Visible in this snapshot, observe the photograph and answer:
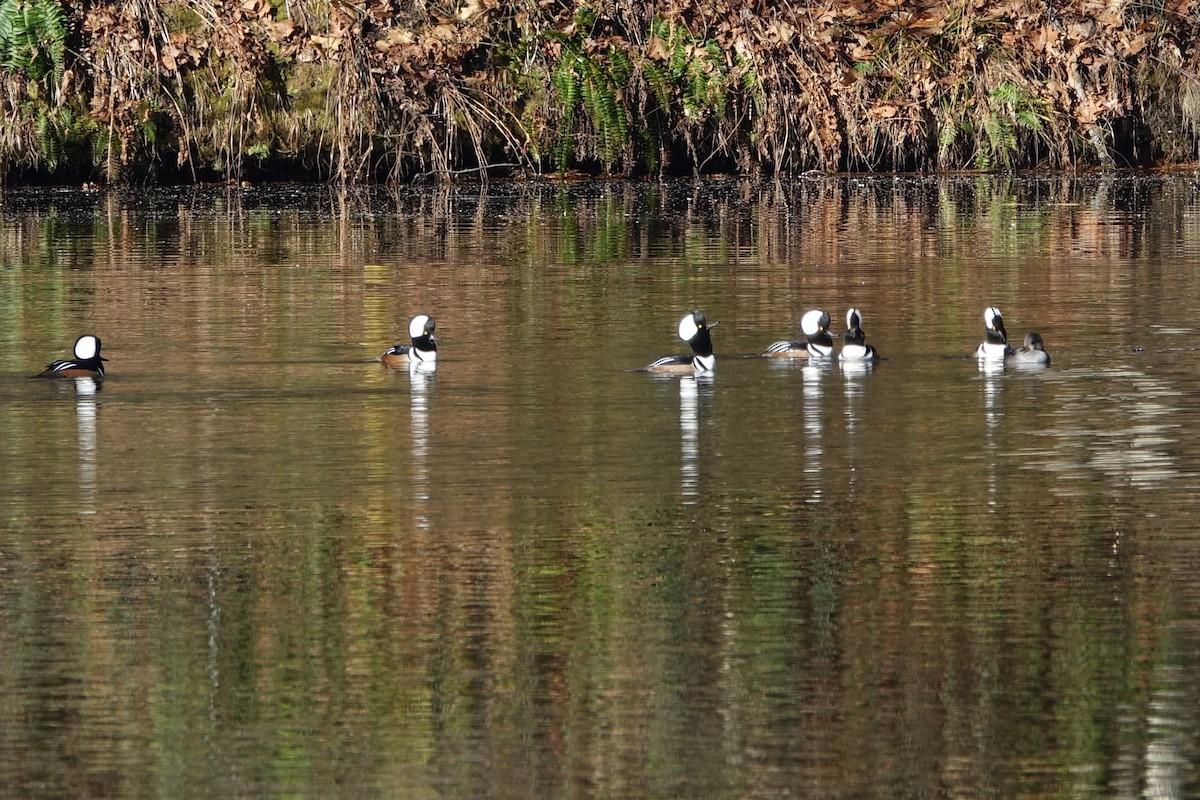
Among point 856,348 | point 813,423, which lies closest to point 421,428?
point 813,423

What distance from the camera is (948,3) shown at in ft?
116

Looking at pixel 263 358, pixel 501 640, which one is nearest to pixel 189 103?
pixel 263 358

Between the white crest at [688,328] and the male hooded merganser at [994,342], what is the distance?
1.83 metres

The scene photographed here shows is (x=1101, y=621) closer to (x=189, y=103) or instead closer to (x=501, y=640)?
(x=501, y=640)

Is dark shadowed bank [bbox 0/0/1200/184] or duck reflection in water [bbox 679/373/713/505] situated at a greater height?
dark shadowed bank [bbox 0/0/1200/184]

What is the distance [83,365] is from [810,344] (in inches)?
184

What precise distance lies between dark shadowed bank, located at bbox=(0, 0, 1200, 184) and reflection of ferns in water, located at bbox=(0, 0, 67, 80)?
0.03 meters

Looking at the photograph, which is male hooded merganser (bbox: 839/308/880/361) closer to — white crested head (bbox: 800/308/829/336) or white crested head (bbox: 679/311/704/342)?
white crested head (bbox: 800/308/829/336)

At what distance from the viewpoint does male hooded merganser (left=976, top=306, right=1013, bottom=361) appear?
15.3 metres

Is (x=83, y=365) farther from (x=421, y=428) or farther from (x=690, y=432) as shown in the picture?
(x=690, y=432)

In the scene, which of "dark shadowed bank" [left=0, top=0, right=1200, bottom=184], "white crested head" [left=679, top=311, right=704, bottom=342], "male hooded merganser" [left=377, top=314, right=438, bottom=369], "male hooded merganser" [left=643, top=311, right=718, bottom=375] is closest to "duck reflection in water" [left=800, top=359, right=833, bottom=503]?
"male hooded merganser" [left=643, top=311, right=718, bottom=375]

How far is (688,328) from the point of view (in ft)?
51.0

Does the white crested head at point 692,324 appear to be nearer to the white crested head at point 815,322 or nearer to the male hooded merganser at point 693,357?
the male hooded merganser at point 693,357

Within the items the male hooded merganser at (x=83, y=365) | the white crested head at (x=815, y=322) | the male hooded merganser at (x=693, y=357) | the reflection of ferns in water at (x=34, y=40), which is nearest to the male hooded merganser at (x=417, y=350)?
the male hooded merganser at (x=693, y=357)
